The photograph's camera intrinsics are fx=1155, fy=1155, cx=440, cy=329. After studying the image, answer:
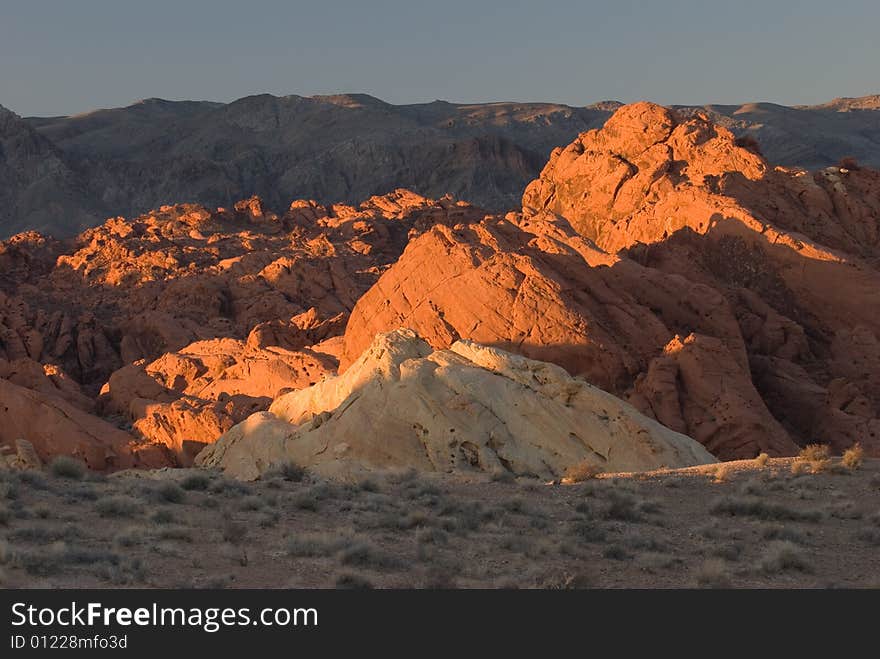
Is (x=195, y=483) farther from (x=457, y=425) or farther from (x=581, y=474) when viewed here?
(x=457, y=425)

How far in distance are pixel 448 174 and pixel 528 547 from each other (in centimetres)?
16425

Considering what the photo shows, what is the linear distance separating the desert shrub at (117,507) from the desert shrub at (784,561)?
765 centimetres

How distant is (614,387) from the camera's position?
29.5 meters

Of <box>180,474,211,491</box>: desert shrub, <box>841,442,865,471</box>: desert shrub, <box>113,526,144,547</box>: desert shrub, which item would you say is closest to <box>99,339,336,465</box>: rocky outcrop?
<box>180,474,211,491</box>: desert shrub

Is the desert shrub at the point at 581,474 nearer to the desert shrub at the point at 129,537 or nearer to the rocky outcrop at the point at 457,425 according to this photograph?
the rocky outcrop at the point at 457,425

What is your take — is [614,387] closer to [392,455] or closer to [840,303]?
[392,455]

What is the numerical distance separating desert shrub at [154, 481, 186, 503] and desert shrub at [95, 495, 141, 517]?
81cm

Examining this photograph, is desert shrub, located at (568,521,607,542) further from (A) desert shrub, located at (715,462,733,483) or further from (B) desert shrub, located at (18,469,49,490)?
(B) desert shrub, located at (18,469,49,490)

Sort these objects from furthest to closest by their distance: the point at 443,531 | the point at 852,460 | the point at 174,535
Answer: the point at 852,460, the point at 443,531, the point at 174,535

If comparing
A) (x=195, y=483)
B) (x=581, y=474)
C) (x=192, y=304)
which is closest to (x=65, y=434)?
(x=195, y=483)

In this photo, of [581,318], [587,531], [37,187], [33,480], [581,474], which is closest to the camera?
[587,531]

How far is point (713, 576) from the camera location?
12000 mm

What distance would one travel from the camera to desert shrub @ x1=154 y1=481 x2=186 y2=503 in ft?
51.3

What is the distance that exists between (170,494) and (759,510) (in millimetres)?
8039
